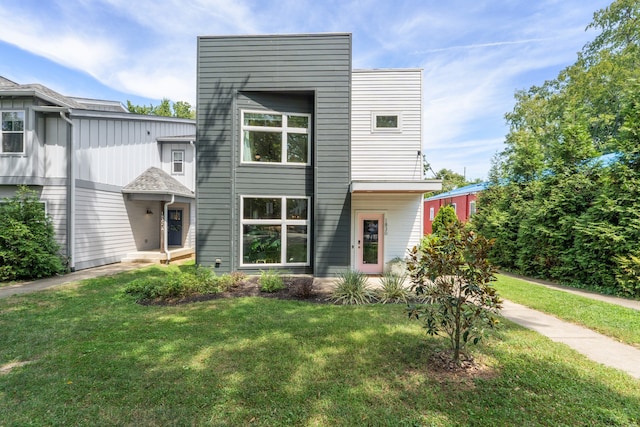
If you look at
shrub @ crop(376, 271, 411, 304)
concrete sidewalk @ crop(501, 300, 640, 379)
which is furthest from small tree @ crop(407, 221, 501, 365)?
shrub @ crop(376, 271, 411, 304)

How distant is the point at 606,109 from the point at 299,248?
2178cm

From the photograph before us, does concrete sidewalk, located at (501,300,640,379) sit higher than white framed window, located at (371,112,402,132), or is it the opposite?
white framed window, located at (371,112,402,132)

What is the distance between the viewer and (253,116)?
8.30m

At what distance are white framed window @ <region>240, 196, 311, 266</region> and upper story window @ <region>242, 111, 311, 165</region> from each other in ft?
4.08

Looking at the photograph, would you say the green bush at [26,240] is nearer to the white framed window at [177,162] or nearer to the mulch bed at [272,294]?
the mulch bed at [272,294]

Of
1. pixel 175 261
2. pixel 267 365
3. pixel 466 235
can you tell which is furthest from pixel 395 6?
pixel 175 261

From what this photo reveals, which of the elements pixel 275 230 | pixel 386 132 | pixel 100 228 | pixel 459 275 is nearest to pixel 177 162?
pixel 100 228

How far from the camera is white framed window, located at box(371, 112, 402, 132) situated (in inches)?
349

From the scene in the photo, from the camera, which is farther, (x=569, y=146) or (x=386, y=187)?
(x=569, y=146)

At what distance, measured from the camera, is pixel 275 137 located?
27.7 ft

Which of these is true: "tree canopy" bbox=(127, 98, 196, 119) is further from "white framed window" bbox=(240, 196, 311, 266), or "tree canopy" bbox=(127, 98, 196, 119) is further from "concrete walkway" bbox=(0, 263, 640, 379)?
"white framed window" bbox=(240, 196, 311, 266)

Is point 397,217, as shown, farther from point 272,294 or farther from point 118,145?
point 118,145

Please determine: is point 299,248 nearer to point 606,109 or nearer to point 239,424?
point 239,424

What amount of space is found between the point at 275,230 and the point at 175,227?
788 centimetres
